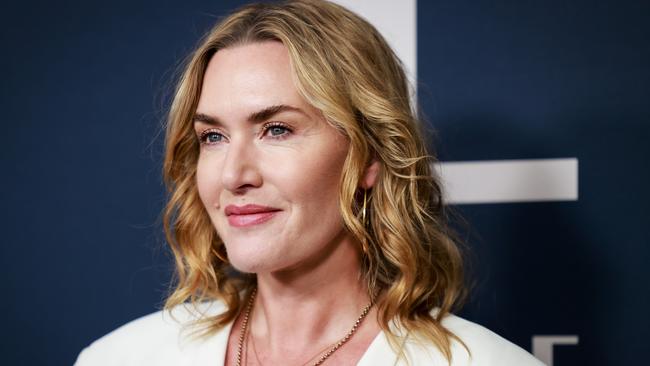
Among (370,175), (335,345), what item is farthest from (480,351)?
(370,175)

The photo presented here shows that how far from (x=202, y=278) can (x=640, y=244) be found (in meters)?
0.99

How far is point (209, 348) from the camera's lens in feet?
5.02

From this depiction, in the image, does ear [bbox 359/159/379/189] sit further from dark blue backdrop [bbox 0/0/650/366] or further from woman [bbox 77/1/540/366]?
dark blue backdrop [bbox 0/0/650/366]

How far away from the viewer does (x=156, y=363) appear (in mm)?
1582

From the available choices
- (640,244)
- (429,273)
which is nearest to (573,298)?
(640,244)

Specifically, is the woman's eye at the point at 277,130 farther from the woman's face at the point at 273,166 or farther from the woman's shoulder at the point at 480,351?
the woman's shoulder at the point at 480,351

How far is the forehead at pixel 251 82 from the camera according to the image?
1.37 m

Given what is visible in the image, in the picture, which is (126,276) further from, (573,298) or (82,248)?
(573,298)

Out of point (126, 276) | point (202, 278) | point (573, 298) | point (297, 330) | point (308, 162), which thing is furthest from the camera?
point (126, 276)

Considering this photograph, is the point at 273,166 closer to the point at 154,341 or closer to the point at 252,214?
the point at 252,214

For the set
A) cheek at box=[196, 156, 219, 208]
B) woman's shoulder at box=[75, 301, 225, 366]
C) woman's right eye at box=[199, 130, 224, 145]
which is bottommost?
woman's shoulder at box=[75, 301, 225, 366]

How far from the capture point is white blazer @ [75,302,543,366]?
1400 mm

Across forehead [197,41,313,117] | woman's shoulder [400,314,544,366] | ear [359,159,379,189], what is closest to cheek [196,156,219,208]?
forehead [197,41,313,117]

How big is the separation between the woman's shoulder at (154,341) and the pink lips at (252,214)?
12.5 inches
